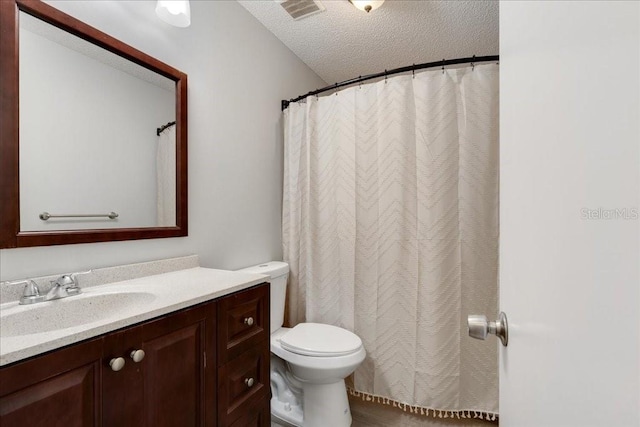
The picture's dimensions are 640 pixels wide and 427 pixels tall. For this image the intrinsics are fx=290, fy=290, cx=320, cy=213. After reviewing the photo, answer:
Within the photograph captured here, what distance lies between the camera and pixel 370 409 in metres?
1.78

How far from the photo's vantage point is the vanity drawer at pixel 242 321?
1042 millimetres

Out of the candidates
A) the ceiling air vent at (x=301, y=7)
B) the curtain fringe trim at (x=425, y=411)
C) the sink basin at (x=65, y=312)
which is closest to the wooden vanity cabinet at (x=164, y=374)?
the sink basin at (x=65, y=312)

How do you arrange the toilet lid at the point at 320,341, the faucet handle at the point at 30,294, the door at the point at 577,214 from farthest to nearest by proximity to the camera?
the toilet lid at the point at 320,341
the faucet handle at the point at 30,294
the door at the point at 577,214

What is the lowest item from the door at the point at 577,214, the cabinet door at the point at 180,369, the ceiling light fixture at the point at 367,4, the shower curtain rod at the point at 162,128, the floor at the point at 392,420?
the floor at the point at 392,420

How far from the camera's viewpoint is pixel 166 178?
1387 millimetres

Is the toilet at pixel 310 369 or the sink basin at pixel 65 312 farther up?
the sink basin at pixel 65 312

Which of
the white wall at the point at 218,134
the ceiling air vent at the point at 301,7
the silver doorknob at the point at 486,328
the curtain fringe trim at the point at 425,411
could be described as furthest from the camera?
the ceiling air vent at the point at 301,7

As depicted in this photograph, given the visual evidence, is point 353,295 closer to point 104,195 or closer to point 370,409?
point 370,409

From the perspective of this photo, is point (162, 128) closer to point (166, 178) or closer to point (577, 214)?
point (166, 178)

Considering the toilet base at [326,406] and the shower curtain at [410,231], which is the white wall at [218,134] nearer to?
the shower curtain at [410,231]

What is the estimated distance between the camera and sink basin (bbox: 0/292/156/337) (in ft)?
2.68

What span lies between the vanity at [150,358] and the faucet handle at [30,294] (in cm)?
3

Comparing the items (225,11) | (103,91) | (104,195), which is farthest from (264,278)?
(225,11)

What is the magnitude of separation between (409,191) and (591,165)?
1.43m
